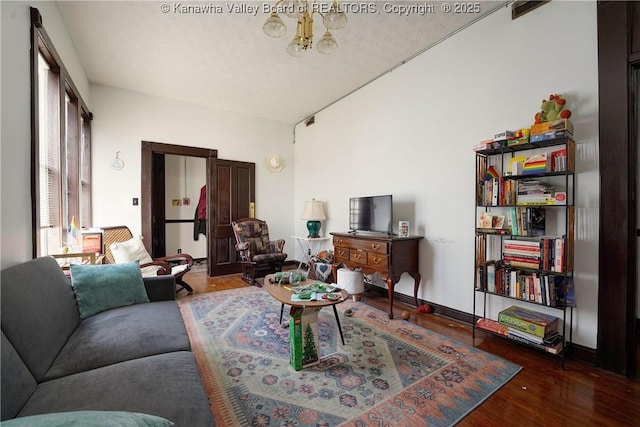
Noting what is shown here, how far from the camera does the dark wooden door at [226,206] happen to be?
16.2ft

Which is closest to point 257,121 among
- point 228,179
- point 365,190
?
point 228,179

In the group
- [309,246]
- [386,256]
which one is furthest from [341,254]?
[309,246]

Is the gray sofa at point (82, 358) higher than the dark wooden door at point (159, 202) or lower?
lower

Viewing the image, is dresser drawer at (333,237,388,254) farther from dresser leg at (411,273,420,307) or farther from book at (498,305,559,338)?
book at (498,305,559,338)

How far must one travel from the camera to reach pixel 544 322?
2.14m

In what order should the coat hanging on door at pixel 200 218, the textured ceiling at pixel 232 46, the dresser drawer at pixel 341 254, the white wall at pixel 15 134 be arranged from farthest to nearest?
the coat hanging on door at pixel 200 218 → the dresser drawer at pixel 341 254 → the textured ceiling at pixel 232 46 → the white wall at pixel 15 134

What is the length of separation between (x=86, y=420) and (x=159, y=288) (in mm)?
1790

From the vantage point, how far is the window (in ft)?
6.36

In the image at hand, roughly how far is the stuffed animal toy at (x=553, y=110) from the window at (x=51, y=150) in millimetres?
3715

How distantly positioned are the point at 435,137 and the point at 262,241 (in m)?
3.10

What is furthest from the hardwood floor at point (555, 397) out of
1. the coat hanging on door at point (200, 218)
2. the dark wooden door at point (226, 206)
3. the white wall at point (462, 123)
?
the coat hanging on door at point (200, 218)

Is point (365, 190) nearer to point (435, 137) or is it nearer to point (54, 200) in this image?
point (435, 137)

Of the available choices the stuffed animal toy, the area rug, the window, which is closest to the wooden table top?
the area rug

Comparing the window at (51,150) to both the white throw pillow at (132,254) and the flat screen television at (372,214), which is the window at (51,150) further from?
the flat screen television at (372,214)
